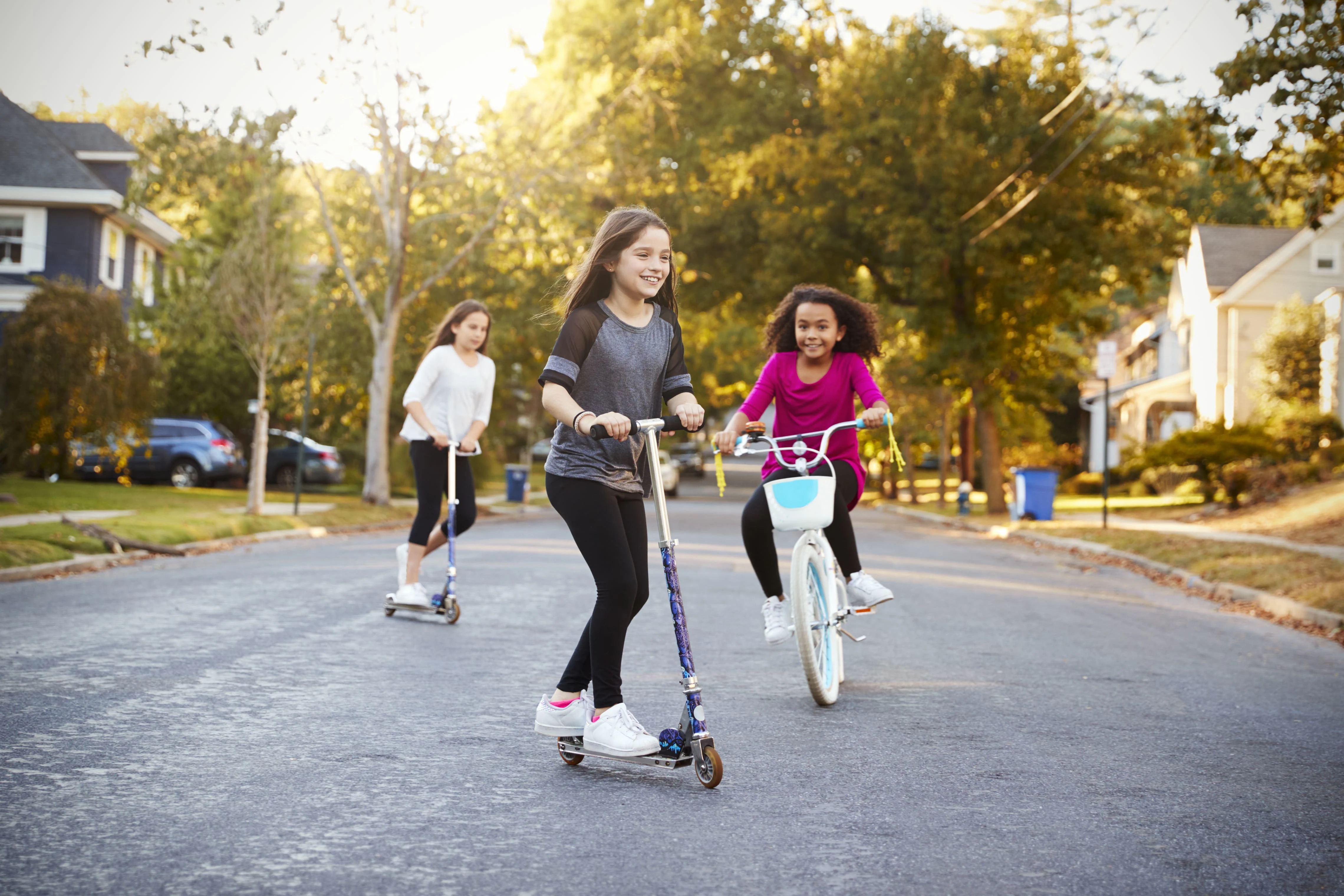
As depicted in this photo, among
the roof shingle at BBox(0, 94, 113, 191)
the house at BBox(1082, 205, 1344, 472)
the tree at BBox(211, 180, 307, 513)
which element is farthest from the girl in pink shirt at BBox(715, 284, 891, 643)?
the roof shingle at BBox(0, 94, 113, 191)

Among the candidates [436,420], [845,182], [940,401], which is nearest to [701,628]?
[436,420]

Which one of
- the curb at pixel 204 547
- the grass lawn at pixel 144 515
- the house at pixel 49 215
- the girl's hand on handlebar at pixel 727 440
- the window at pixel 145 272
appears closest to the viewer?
the girl's hand on handlebar at pixel 727 440

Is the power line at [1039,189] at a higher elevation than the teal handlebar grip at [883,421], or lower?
higher

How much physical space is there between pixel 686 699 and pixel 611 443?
0.95 metres

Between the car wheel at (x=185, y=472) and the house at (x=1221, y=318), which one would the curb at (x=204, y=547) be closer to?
the car wheel at (x=185, y=472)

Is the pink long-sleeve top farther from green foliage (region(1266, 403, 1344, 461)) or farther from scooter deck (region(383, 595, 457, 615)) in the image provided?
green foliage (region(1266, 403, 1344, 461))

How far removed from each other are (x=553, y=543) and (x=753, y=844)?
44.8 feet

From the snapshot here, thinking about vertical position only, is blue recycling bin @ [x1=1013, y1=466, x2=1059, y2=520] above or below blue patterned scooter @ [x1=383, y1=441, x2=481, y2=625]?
→ above

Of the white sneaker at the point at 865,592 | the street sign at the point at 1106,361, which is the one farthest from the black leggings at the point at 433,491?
the street sign at the point at 1106,361

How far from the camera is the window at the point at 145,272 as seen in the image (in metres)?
36.2

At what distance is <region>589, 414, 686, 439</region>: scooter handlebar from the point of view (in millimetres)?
4277

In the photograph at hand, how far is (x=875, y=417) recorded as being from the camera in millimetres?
6383

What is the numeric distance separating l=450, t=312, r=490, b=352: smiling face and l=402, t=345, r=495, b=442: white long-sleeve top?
11cm

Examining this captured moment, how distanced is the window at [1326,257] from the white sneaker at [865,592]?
39700mm
